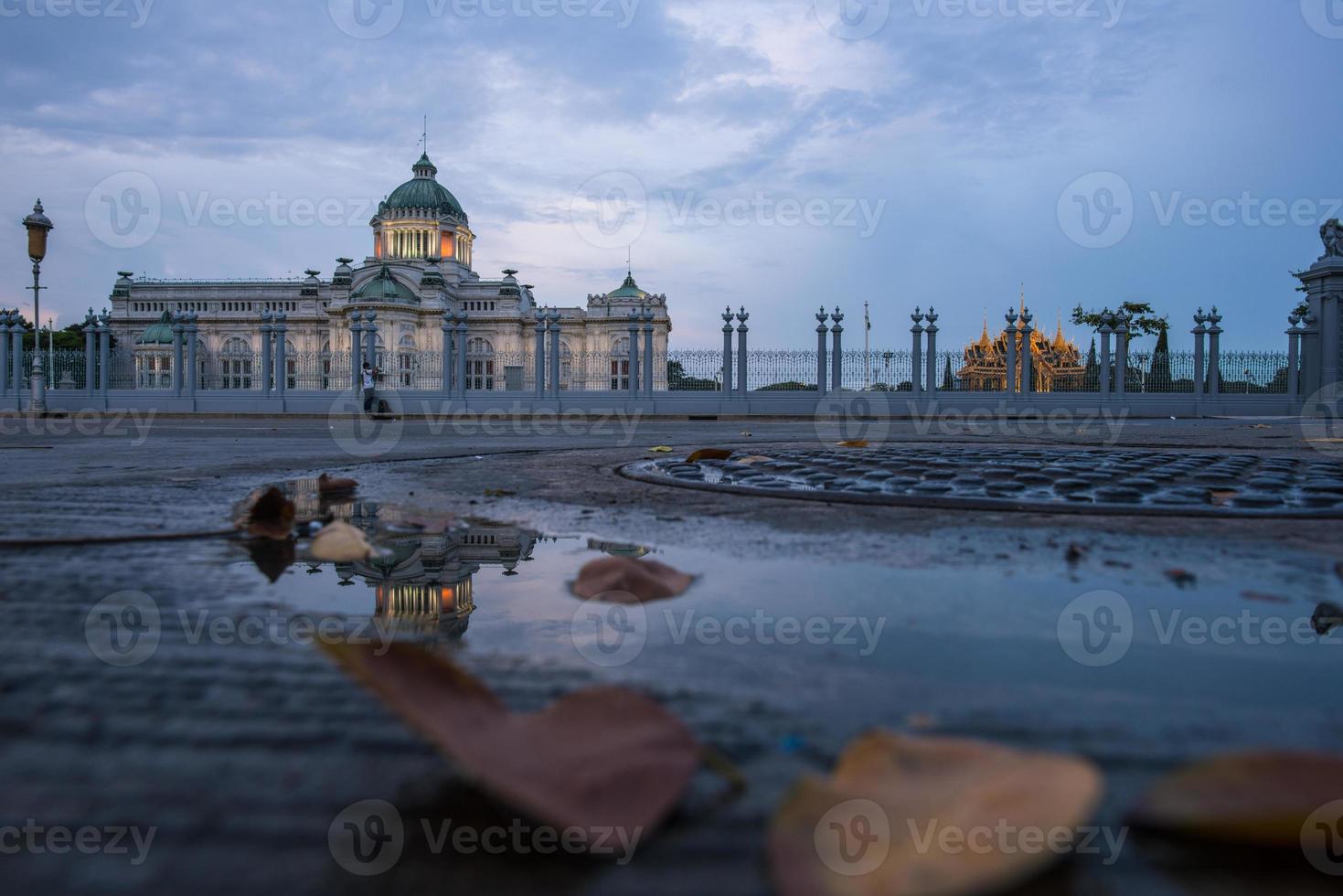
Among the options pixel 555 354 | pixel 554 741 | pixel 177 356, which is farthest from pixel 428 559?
pixel 177 356

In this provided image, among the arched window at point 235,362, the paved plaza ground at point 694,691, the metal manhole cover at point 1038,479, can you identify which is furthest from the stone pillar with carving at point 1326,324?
the arched window at point 235,362

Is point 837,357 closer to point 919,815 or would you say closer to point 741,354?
point 741,354

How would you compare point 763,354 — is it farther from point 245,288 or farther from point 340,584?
point 245,288

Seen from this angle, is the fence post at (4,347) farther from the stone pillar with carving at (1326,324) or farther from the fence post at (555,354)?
the stone pillar with carving at (1326,324)

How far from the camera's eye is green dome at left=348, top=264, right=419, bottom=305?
58344 millimetres

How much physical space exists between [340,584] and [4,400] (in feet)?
93.0

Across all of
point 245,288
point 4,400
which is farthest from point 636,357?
point 245,288

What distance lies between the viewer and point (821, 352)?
23.0 metres

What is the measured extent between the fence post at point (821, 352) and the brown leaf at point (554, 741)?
2219cm

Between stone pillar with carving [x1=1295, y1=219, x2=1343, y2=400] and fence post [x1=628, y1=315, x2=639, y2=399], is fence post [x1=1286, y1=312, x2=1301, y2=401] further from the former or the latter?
fence post [x1=628, y1=315, x2=639, y2=399]

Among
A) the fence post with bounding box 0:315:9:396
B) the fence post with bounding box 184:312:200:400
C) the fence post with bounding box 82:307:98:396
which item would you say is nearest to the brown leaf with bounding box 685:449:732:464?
the fence post with bounding box 184:312:200:400

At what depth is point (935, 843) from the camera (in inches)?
26.7

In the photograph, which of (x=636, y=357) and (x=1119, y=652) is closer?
(x=1119, y=652)

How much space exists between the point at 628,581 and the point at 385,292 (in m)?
60.8
